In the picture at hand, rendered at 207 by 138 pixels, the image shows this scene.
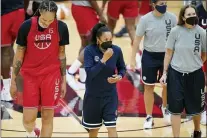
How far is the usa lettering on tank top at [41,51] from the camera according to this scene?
5555 millimetres

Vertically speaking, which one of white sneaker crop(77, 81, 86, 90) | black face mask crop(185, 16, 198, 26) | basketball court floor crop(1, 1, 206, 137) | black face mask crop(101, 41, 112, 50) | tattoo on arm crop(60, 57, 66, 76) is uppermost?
black face mask crop(185, 16, 198, 26)

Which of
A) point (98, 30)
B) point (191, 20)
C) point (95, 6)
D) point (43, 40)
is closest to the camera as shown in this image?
point (43, 40)

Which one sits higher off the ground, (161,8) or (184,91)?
(161,8)


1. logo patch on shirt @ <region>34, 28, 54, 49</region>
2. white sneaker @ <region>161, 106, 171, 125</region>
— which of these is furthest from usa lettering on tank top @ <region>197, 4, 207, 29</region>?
logo patch on shirt @ <region>34, 28, 54, 49</region>

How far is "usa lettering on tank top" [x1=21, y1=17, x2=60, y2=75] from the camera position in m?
5.55

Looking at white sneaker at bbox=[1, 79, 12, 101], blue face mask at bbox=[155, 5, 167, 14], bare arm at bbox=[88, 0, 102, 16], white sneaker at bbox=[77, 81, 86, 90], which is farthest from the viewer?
white sneaker at bbox=[77, 81, 86, 90]

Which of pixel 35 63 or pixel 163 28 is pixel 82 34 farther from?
pixel 35 63

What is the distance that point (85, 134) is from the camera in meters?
6.84

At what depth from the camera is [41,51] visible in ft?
18.5

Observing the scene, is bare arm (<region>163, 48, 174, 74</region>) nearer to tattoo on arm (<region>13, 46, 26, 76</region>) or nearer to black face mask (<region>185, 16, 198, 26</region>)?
black face mask (<region>185, 16, 198, 26</region>)

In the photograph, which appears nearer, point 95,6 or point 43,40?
point 43,40

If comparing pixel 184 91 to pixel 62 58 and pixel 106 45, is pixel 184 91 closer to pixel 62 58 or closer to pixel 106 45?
pixel 106 45

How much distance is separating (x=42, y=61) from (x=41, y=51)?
0.10 m

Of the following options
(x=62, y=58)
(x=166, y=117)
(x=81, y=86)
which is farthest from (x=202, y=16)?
(x=62, y=58)
